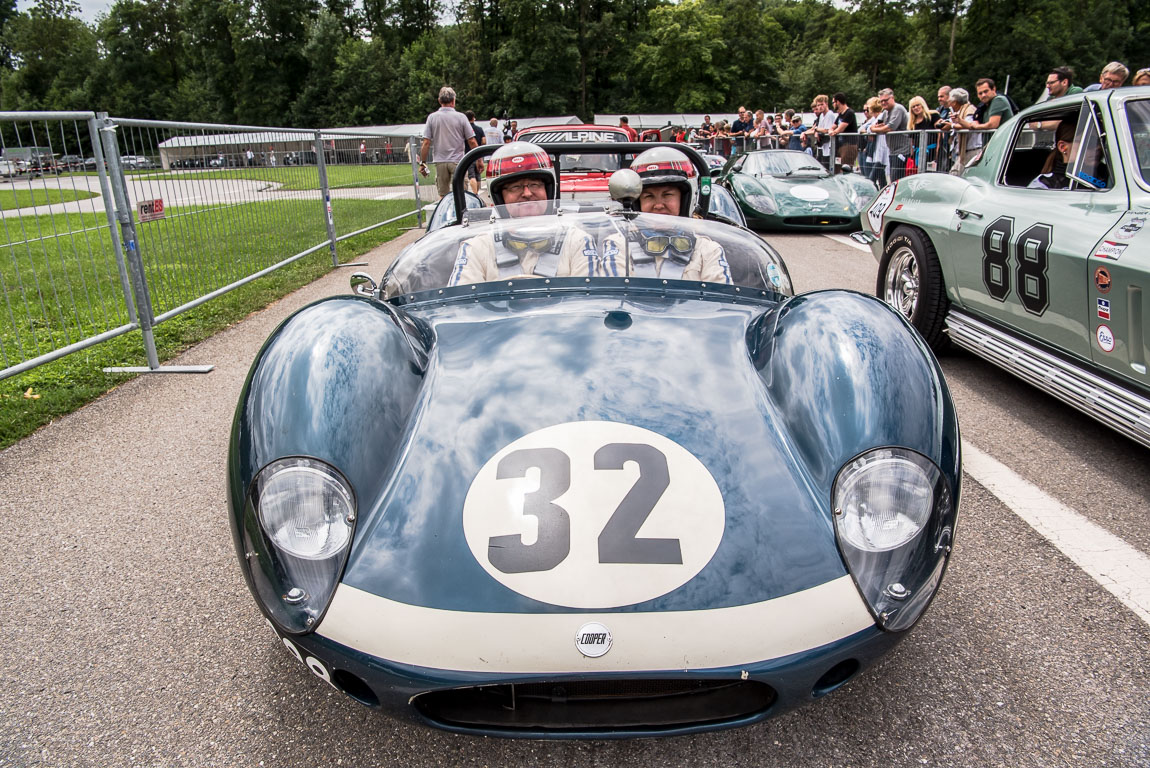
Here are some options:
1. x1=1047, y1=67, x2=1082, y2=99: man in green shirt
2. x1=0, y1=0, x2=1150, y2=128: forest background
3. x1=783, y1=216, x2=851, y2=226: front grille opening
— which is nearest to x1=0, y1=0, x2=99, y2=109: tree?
x1=0, y1=0, x2=1150, y2=128: forest background

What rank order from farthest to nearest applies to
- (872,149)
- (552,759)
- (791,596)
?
1. (872,149)
2. (552,759)
3. (791,596)

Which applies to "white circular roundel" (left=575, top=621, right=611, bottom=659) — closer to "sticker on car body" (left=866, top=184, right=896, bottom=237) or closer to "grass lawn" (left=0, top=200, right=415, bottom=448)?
"grass lawn" (left=0, top=200, right=415, bottom=448)

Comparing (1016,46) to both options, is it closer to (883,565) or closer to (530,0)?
(530,0)

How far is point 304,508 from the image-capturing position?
1.62 m

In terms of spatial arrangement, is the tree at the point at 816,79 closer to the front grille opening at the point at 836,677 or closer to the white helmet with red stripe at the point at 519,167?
the white helmet with red stripe at the point at 519,167

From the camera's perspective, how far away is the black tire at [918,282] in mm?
4258

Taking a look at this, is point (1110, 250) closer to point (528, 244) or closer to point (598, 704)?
point (528, 244)

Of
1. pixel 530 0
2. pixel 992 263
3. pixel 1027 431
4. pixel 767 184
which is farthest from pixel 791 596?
pixel 530 0

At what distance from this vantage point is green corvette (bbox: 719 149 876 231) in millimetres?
9555

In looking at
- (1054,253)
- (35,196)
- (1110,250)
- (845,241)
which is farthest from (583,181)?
(1110,250)

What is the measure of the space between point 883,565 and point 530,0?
67509 millimetres

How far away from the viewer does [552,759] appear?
1.65 m

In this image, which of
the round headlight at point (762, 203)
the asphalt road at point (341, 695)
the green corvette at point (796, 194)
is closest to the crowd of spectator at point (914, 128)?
the green corvette at point (796, 194)

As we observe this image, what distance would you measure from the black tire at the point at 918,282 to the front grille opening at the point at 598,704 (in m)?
3.22
